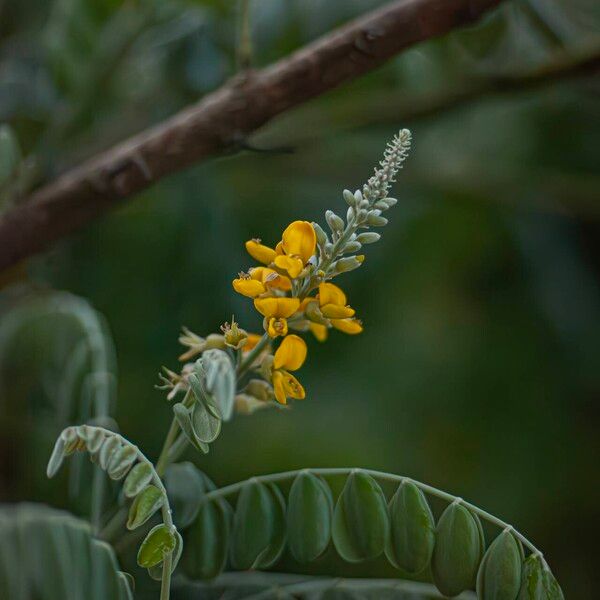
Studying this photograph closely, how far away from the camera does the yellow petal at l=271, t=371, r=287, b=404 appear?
0.31 metres

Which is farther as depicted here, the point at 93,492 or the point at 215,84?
the point at 215,84

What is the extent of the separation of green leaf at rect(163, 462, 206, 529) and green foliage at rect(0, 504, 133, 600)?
44 mm

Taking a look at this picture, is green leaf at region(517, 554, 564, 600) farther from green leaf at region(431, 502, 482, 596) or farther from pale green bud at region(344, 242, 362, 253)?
pale green bud at region(344, 242, 362, 253)

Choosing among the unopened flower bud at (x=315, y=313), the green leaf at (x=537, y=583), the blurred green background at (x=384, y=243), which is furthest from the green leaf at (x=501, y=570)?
the blurred green background at (x=384, y=243)

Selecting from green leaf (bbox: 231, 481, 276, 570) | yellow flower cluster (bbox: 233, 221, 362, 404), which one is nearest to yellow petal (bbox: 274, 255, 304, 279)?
yellow flower cluster (bbox: 233, 221, 362, 404)

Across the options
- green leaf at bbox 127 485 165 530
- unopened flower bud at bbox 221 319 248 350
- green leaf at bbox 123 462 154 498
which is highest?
unopened flower bud at bbox 221 319 248 350

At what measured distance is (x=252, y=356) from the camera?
0.33 m

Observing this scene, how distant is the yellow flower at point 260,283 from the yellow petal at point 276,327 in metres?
0.01

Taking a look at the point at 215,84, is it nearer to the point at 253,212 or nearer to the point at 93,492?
the point at 253,212

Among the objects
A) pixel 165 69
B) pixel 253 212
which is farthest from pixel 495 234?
pixel 165 69

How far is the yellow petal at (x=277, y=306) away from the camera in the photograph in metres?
0.30

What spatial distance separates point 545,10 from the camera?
1.91 feet

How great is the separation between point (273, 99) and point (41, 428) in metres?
0.27

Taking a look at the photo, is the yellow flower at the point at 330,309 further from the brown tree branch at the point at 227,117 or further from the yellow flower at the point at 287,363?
the brown tree branch at the point at 227,117
